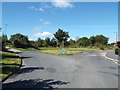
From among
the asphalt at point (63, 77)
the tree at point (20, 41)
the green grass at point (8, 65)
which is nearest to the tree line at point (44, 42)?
the tree at point (20, 41)

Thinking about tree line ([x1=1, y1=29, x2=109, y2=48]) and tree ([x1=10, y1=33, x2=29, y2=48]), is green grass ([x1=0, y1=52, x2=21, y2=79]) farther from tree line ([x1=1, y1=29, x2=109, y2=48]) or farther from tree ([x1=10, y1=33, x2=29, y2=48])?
tree ([x1=10, y1=33, x2=29, y2=48])

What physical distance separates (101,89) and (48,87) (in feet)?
9.45

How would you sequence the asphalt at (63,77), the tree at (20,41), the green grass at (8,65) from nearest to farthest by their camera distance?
the asphalt at (63,77) < the green grass at (8,65) < the tree at (20,41)

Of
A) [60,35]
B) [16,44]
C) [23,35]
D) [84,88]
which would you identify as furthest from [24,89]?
[60,35]

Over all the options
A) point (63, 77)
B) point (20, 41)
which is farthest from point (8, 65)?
point (20, 41)

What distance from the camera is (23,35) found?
60344mm

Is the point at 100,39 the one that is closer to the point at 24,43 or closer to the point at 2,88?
the point at 24,43

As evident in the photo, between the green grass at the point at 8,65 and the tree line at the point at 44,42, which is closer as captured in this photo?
the green grass at the point at 8,65

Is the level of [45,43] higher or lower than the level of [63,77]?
higher

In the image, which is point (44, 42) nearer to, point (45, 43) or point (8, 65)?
point (45, 43)

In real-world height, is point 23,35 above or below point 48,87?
above

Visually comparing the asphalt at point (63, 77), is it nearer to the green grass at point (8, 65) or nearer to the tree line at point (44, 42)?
the green grass at point (8, 65)

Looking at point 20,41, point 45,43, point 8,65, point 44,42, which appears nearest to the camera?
point 8,65

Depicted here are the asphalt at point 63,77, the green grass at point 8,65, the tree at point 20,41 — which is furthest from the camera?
the tree at point 20,41
